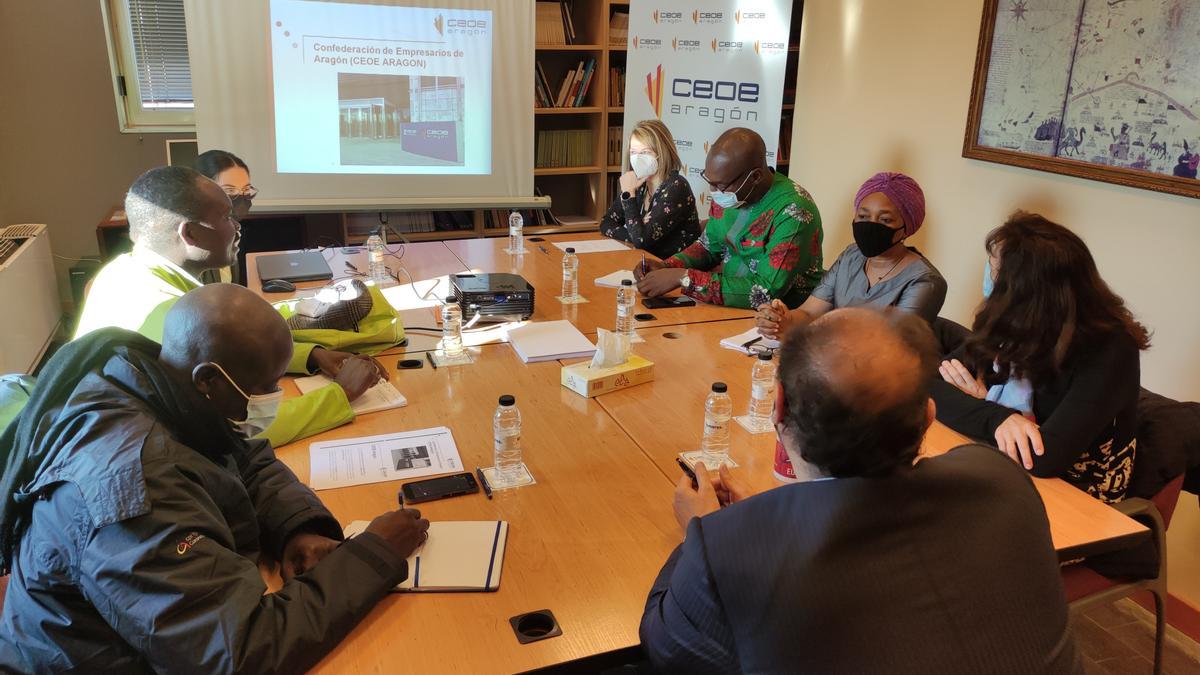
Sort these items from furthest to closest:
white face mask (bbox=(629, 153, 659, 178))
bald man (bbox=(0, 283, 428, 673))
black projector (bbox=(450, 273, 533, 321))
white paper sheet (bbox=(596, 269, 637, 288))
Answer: white face mask (bbox=(629, 153, 659, 178))
white paper sheet (bbox=(596, 269, 637, 288))
black projector (bbox=(450, 273, 533, 321))
bald man (bbox=(0, 283, 428, 673))

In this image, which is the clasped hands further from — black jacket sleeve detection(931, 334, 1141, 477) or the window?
the window

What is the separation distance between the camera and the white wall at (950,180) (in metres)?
2.68

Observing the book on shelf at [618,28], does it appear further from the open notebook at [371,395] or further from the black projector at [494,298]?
the open notebook at [371,395]

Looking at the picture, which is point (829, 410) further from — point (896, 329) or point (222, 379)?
point (222, 379)

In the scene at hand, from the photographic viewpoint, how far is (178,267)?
7.29 feet

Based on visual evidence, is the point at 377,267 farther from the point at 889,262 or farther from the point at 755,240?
the point at 889,262

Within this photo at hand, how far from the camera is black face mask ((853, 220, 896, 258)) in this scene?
108 inches

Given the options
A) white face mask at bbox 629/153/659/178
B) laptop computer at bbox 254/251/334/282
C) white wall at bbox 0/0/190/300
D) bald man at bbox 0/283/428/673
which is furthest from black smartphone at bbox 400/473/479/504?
white wall at bbox 0/0/190/300

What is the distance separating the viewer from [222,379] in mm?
1300

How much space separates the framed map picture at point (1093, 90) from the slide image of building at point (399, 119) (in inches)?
122

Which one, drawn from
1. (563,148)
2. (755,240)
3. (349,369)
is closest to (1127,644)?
(755,240)

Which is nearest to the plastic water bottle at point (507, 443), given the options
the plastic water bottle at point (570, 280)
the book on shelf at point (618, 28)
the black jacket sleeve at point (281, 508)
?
the black jacket sleeve at point (281, 508)

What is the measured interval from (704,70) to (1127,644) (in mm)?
3715

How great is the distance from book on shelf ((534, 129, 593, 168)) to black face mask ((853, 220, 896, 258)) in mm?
3402
